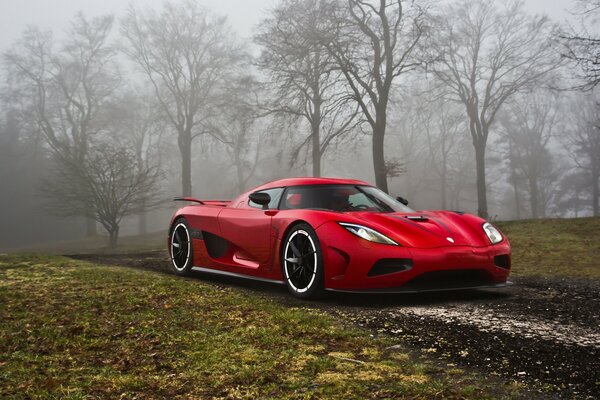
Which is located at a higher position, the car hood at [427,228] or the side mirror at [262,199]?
the side mirror at [262,199]

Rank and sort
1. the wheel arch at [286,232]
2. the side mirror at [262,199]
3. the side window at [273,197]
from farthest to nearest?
the side window at [273,197] < the side mirror at [262,199] < the wheel arch at [286,232]

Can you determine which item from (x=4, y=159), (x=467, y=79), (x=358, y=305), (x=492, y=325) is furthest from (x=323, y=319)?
(x=4, y=159)

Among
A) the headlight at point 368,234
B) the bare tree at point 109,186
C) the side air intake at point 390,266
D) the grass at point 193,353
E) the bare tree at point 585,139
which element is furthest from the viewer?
the bare tree at point 585,139

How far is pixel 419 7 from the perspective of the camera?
16906 mm

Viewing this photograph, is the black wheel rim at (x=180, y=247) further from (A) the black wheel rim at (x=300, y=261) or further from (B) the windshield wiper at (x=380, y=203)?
(B) the windshield wiper at (x=380, y=203)

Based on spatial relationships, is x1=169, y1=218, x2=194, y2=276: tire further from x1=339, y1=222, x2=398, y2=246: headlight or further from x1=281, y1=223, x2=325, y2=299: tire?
x1=339, y1=222, x2=398, y2=246: headlight

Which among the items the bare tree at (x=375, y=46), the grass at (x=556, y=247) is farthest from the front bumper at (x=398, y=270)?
the bare tree at (x=375, y=46)

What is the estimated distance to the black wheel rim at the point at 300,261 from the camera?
4840 mm

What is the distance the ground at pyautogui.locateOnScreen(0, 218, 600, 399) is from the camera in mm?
2455

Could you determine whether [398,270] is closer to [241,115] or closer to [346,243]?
[346,243]

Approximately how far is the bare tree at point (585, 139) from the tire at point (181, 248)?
38.5 m

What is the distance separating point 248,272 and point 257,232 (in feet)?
1.53

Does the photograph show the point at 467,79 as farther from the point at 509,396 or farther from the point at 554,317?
the point at 509,396

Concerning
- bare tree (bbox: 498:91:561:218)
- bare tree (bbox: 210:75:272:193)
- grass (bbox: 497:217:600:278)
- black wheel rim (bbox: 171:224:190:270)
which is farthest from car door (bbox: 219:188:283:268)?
bare tree (bbox: 498:91:561:218)
